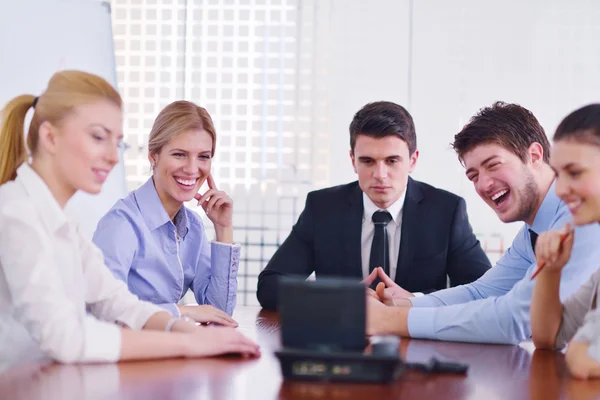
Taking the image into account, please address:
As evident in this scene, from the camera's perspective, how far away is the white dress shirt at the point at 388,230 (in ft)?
10.8

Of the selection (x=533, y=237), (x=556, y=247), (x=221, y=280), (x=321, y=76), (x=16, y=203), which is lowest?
(x=221, y=280)

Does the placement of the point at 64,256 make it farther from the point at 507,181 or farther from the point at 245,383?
the point at 507,181

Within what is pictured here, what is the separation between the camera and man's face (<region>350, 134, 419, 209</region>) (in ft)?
10.5

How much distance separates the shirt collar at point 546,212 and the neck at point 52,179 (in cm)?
159

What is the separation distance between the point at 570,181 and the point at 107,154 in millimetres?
1037

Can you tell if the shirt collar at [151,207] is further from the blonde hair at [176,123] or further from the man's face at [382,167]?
the man's face at [382,167]

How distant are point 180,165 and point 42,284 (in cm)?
134

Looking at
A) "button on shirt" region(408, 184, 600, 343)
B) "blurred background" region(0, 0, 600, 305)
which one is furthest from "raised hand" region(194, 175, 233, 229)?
"blurred background" region(0, 0, 600, 305)

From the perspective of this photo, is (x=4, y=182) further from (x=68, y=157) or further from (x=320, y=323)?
(x=320, y=323)

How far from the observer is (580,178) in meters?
1.68

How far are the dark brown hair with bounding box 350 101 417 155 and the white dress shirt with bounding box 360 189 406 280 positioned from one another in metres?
0.26

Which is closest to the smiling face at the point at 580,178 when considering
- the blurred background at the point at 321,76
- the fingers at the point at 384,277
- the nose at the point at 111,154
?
the nose at the point at 111,154

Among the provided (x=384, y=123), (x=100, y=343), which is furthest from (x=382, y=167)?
(x=100, y=343)

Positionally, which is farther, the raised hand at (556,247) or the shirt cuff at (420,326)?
the shirt cuff at (420,326)
